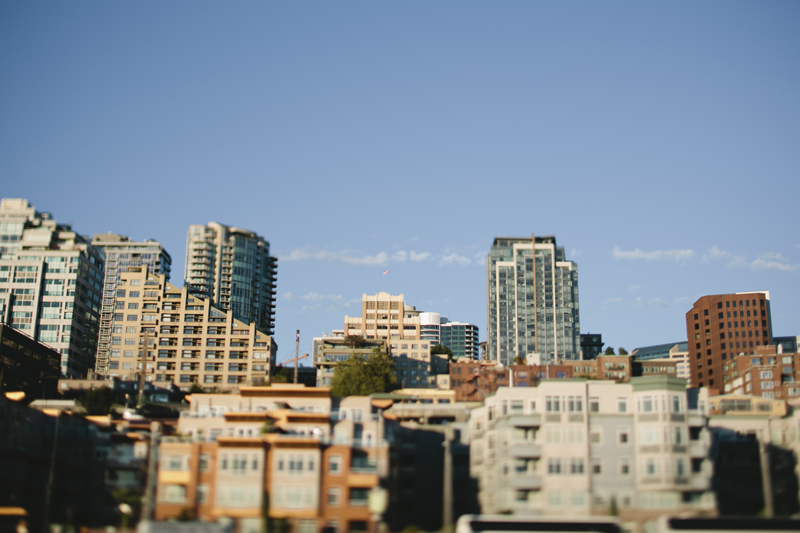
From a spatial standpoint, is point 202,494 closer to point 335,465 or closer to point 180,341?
point 335,465

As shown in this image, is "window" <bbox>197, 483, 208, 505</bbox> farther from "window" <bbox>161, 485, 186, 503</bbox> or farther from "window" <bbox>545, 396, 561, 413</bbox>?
"window" <bbox>545, 396, 561, 413</bbox>

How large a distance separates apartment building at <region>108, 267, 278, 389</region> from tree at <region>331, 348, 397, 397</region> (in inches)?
1203

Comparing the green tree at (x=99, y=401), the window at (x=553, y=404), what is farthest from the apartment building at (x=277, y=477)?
the green tree at (x=99, y=401)

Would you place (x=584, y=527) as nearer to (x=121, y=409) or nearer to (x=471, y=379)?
(x=121, y=409)

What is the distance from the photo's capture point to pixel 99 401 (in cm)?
12256

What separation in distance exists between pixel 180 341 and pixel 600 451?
116 meters

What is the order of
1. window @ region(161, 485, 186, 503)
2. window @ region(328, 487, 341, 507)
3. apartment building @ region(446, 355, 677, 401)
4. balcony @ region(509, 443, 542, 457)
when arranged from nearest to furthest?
window @ region(328, 487, 341, 507) < window @ region(161, 485, 186, 503) < balcony @ region(509, 443, 542, 457) < apartment building @ region(446, 355, 677, 401)

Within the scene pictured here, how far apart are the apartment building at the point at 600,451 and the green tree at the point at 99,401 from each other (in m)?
52.2

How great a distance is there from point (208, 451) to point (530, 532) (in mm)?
28769

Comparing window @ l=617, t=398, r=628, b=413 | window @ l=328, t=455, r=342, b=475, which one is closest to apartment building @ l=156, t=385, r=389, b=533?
window @ l=328, t=455, r=342, b=475

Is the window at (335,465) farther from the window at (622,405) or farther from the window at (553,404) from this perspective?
the window at (622,405)

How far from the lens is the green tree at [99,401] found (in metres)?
114

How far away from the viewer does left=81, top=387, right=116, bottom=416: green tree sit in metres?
114

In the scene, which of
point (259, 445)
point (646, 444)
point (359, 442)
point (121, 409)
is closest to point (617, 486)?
point (646, 444)
